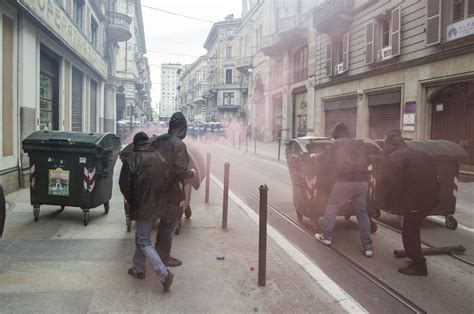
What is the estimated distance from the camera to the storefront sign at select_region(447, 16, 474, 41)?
12.0 metres

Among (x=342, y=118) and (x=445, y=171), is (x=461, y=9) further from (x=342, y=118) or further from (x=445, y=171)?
(x=342, y=118)

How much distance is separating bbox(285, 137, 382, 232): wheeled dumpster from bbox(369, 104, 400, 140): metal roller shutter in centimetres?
1112

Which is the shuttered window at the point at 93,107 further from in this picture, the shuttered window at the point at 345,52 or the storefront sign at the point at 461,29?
the storefront sign at the point at 461,29

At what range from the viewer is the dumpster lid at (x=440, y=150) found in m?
6.79

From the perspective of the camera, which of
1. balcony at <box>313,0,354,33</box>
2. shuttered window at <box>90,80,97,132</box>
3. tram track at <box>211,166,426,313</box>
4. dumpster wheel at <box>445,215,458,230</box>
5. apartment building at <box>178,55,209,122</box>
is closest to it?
tram track at <box>211,166,426,313</box>

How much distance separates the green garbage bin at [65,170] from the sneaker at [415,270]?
15.4 feet

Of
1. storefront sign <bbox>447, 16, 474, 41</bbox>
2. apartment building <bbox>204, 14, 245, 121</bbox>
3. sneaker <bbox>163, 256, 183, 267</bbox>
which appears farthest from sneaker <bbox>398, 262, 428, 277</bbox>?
apartment building <bbox>204, 14, 245, 121</bbox>

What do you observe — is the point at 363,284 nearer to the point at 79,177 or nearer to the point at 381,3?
the point at 79,177

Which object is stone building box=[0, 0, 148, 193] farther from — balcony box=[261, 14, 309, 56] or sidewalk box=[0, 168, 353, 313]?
balcony box=[261, 14, 309, 56]

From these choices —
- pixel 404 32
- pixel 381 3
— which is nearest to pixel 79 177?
pixel 404 32

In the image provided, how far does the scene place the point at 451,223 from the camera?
692cm

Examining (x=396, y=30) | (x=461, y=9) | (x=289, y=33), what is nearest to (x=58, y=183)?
(x=461, y=9)

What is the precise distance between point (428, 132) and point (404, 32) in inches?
162

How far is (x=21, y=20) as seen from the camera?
948 cm
